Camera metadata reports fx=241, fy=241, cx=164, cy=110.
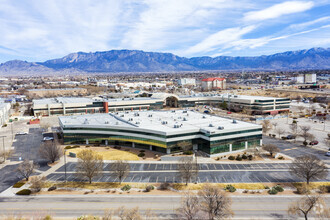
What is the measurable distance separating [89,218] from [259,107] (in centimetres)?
10607

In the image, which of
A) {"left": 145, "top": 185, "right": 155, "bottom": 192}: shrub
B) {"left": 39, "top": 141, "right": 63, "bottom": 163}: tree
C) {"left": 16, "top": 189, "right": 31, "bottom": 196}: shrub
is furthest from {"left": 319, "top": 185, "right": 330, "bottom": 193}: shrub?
{"left": 39, "top": 141, "right": 63, "bottom": 163}: tree

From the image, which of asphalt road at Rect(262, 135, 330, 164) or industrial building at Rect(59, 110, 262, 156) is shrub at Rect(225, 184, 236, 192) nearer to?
industrial building at Rect(59, 110, 262, 156)

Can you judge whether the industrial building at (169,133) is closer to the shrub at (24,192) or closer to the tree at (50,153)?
the tree at (50,153)

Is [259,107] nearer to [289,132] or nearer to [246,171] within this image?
[289,132]

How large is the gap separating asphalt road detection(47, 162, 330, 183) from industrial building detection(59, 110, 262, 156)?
762 cm

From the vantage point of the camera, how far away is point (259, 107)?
11788 centimetres

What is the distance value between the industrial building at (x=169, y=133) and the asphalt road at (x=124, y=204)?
21671mm

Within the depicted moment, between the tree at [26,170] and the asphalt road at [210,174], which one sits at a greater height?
the tree at [26,170]

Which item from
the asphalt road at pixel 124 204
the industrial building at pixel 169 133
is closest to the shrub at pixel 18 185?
the asphalt road at pixel 124 204

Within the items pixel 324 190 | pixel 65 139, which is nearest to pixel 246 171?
pixel 324 190

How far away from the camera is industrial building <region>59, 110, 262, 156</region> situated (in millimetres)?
59344

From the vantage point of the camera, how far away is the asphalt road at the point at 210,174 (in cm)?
4544

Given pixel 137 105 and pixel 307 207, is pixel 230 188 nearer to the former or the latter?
pixel 307 207

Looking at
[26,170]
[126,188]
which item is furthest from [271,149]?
[26,170]
